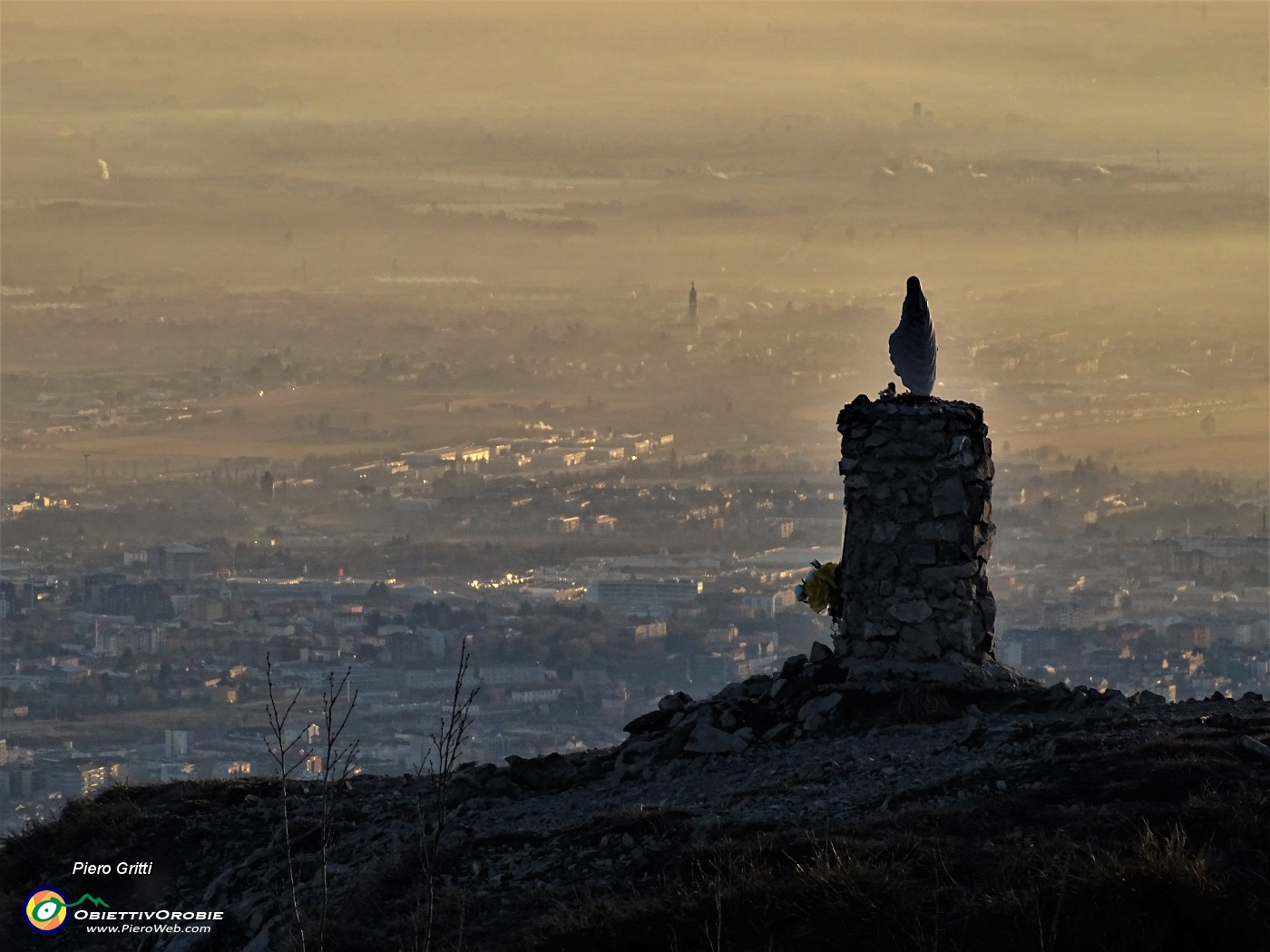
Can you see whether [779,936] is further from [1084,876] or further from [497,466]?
[497,466]

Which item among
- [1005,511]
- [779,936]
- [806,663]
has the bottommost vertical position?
[779,936]

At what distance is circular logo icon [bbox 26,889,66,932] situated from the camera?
638 inches

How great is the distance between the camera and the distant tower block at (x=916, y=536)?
18.0 m

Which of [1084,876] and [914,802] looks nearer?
[1084,876]

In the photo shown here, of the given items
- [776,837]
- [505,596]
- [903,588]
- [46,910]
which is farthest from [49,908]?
[505,596]

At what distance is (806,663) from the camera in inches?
722

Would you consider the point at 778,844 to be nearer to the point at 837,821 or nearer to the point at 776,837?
the point at 776,837

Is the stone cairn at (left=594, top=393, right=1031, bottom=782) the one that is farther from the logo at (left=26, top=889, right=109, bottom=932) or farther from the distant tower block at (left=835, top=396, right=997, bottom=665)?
the logo at (left=26, top=889, right=109, bottom=932)

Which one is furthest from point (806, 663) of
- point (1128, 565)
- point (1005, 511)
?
point (1005, 511)

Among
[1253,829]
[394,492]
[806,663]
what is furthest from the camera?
[394,492]

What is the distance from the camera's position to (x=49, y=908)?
647 inches

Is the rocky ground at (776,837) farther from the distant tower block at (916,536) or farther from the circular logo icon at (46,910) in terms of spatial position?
the distant tower block at (916,536)

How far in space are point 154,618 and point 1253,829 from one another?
54.4m

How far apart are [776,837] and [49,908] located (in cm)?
589
